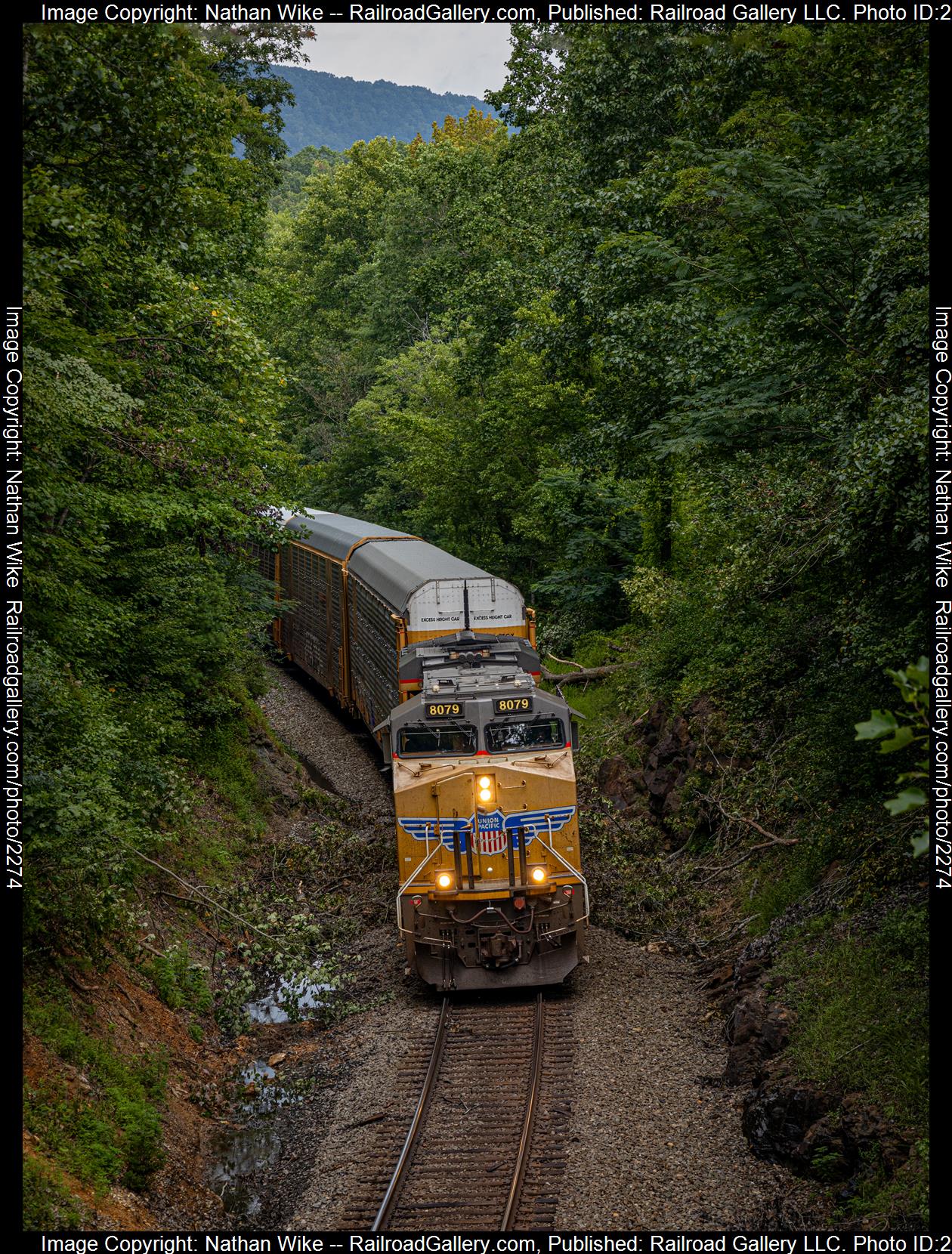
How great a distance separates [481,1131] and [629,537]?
1885 cm

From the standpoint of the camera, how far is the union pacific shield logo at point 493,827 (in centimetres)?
1234

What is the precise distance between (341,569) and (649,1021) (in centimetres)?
1285

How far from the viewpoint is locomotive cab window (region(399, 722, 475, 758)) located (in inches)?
497

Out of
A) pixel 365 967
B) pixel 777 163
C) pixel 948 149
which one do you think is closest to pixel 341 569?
pixel 365 967

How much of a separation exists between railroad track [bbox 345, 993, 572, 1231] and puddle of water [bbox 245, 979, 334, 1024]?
1.95 m

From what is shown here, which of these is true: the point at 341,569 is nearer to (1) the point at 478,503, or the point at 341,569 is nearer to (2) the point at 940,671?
(1) the point at 478,503

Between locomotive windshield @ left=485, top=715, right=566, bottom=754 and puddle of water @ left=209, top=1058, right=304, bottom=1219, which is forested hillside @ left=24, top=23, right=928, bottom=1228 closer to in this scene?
puddle of water @ left=209, top=1058, right=304, bottom=1219

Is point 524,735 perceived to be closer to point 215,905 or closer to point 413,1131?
point 413,1131

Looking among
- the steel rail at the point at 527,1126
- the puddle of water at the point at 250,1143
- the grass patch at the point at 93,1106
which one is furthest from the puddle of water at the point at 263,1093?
the steel rail at the point at 527,1126

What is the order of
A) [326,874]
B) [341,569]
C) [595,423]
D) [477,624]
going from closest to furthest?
[477,624] → [326,874] → [341,569] → [595,423]

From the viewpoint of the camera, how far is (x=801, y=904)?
12.4 m

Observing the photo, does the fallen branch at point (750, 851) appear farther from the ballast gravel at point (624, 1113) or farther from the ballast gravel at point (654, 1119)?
the ballast gravel at point (654, 1119)

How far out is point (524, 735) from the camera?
41.7 feet

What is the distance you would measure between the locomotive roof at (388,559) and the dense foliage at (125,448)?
2.36m
